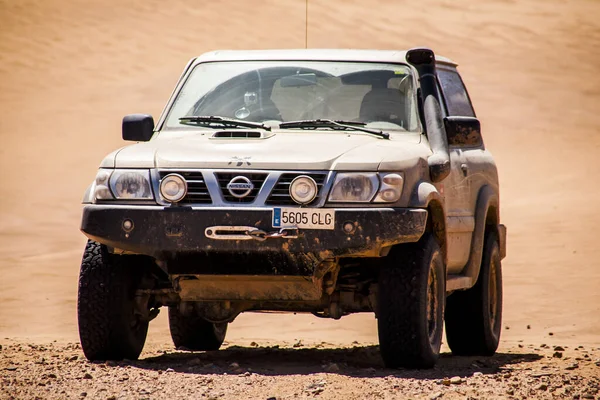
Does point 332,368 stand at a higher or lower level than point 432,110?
lower

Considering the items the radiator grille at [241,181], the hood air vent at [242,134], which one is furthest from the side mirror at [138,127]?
the radiator grille at [241,181]

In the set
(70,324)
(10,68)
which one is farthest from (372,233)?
(10,68)

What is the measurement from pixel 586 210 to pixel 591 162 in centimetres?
637

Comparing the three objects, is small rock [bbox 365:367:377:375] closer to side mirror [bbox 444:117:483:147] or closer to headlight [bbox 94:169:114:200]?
side mirror [bbox 444:117:483:147]

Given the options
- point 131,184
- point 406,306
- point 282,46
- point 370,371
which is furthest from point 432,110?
point 282,46

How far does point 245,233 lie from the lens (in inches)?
276

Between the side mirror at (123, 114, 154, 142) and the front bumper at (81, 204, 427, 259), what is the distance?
96 centimetres

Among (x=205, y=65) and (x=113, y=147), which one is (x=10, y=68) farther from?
(x=205, y=65)

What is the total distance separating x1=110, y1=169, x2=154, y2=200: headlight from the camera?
7246mm

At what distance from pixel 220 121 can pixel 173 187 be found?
39.5 inches

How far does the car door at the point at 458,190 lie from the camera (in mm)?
8320

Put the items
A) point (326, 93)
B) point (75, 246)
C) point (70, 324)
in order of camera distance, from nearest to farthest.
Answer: point (326, 93) < point (70, 324) < point (75, 246)

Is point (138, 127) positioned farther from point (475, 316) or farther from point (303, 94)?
point (475, 316)

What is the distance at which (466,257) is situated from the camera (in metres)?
8.88
